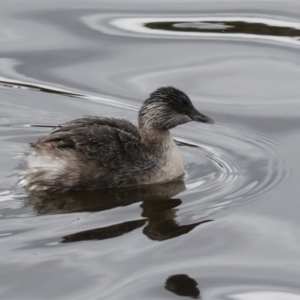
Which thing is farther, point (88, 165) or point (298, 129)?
point (298, 129)

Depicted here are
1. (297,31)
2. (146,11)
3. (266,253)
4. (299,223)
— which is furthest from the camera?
(146,11)

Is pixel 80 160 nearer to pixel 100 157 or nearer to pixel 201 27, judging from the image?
pixel 100 157

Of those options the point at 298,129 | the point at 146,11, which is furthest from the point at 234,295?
the point at 146,11

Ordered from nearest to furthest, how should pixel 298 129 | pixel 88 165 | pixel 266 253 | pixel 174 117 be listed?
pixel 266 253 < pixel 88 165 < pixel 174 117 < pixel 298 129

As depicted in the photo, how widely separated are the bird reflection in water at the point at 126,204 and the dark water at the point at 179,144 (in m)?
0.02

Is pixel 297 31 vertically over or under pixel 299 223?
over

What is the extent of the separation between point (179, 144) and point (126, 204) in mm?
1817

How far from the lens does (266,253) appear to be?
7641 millimetres

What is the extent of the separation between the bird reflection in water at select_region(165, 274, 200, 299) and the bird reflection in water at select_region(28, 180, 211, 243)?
80cm

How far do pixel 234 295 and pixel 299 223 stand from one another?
1.43 metres

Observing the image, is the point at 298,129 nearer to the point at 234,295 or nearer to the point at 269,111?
the point at 269,111

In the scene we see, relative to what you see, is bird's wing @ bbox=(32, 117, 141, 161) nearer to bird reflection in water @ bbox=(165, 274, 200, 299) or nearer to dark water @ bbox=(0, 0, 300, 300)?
dark water @ bbox=(0, 0, 300, 300)

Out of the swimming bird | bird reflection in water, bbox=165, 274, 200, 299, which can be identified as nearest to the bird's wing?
the swimming bird

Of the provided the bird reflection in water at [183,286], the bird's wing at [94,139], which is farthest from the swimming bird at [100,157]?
the bird reflection in water at [183,286]
